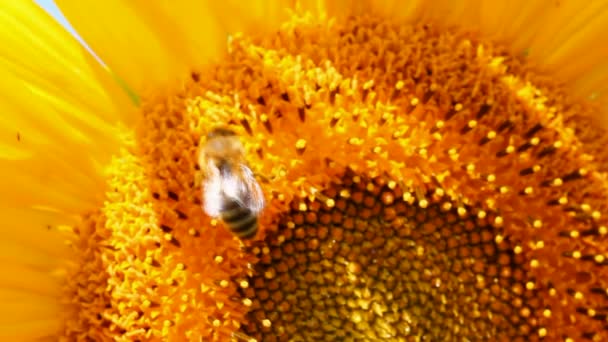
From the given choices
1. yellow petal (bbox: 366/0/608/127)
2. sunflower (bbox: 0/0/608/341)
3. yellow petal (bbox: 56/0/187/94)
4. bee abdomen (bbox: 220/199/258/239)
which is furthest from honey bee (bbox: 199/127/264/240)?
yellow petal (bbox: 366/0/608/127)

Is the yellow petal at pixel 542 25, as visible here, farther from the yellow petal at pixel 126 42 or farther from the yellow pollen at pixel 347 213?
the yellow petal at pixel 126 42

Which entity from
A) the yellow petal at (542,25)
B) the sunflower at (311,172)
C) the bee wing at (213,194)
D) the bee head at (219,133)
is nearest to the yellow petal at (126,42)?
the sunflower at (311,172)

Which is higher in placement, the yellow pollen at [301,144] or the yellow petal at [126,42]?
the yellow petal at [126,42]

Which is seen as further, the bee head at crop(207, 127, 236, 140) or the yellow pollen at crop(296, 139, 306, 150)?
the yellow pollen at crop(296, 139, 306, 150)

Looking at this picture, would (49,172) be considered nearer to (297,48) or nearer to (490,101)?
(297,48)

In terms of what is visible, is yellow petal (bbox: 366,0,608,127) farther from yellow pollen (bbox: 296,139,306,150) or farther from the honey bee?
the honey bee

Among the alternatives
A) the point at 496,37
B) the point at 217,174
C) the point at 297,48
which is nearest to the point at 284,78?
the point at 297,48
